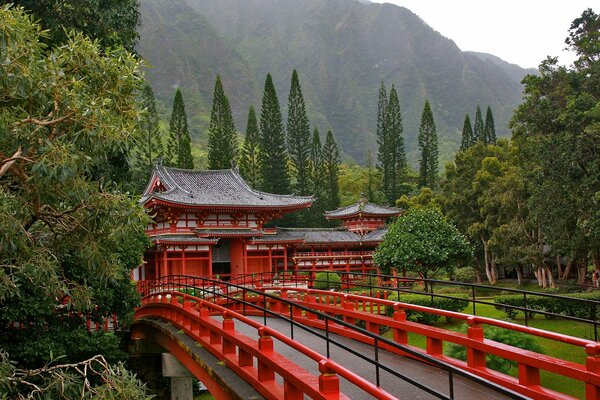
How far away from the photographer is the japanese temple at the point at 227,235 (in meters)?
29.2

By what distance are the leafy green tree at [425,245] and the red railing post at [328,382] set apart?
17.4 meters

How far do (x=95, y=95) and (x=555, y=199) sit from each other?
2207 cm

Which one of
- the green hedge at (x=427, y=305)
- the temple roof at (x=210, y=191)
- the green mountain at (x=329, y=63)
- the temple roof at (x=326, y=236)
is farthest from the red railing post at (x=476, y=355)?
the green mountain at (x=329, y=63)

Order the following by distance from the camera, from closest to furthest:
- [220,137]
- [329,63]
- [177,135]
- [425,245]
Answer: [425,245]
[220,137]
[177,135]
[329,63]

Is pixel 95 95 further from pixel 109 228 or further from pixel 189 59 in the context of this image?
pixel 189 59

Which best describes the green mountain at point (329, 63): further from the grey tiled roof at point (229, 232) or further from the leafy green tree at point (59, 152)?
the leafy green tree at point (59, 152)

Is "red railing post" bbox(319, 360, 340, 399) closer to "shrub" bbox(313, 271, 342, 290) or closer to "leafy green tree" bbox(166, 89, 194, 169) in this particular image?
"shrub" bbox(313, 271, 342, 290)

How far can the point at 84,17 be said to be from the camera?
13008 mm

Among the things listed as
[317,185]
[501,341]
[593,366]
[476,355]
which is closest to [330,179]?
[317,185]

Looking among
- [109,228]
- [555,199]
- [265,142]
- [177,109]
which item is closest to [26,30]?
[109,228]

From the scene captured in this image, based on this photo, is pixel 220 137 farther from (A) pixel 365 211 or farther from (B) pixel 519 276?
(B) pixel 519 276

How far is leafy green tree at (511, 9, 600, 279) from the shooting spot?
20.4 metres

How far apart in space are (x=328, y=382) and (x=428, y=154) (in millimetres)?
56279

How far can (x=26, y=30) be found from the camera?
6.25 meters
